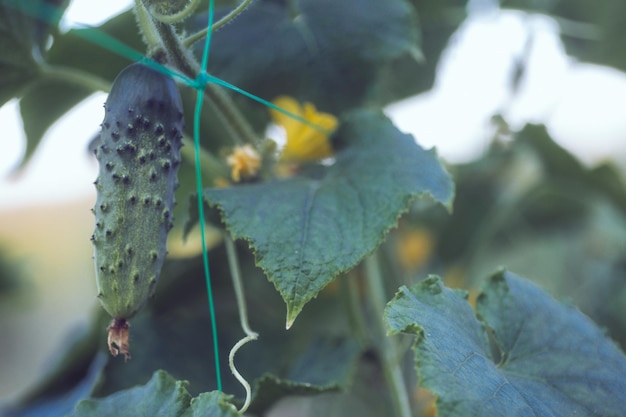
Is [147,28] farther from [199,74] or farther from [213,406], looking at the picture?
[213,406]

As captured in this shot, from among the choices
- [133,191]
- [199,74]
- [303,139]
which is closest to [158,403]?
[133,191]

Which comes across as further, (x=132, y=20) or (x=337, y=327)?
(x=337, y=327)

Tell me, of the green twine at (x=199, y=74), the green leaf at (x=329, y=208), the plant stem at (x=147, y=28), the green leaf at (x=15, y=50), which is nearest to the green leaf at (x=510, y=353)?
the green leaf at (x=329, y=208)

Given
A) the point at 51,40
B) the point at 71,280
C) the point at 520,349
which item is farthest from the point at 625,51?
the point at 71,280

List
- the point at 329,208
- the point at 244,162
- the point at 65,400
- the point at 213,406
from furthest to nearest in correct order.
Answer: the point at 65,400 → the point at 244,162 → the point at 329,208 → the point at 213,406

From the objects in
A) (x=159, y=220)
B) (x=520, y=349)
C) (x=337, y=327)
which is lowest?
(x=337, y=327)

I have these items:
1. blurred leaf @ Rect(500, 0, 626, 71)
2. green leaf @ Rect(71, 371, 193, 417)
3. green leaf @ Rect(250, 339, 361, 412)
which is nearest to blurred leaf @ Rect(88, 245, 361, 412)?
green leaf @ Rect(250, 339, 361, 412)

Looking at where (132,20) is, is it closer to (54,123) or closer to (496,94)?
(54,123)
